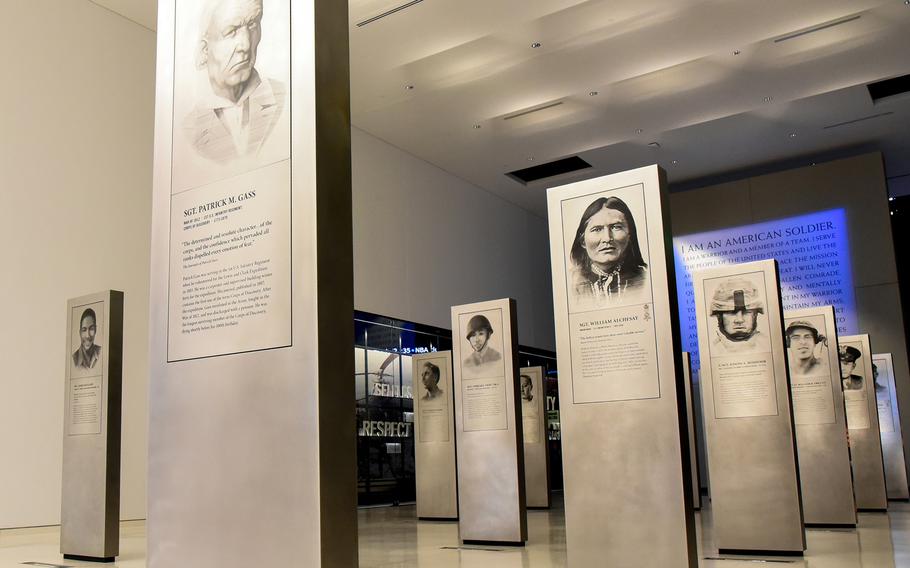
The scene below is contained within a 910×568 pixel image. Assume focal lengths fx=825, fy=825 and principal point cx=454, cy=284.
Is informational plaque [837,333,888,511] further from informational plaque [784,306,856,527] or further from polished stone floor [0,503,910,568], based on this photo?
informational plaque [784,306,856,527]

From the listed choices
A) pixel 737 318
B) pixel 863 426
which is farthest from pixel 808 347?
pixel 863 426

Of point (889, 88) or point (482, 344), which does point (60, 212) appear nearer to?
point (482, 344)

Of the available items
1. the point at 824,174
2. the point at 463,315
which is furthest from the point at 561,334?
the point at 824,174

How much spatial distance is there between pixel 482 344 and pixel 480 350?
76 millimetres

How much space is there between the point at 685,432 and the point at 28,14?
11.8 metres

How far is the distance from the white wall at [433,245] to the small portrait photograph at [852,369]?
30.0 ft

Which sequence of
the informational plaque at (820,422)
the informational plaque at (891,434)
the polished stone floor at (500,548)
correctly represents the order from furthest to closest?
1. the informational plaque at (891,434)
2. the informational plaque at (820,422)
3. the polished stone floor at (500,548)

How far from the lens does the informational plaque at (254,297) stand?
283cm

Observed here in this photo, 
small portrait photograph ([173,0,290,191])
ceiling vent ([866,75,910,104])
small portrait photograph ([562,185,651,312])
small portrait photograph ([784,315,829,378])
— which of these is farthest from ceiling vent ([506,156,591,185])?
small portrait photograph ([173,0,290,191])

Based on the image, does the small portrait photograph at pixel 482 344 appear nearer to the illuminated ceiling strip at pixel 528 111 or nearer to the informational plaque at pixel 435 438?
the informational plaque at pixel 435 438

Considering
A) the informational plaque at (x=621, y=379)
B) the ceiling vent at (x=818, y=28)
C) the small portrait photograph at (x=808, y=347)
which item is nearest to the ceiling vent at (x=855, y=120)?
the ceiling vent at (x=818, y=28)

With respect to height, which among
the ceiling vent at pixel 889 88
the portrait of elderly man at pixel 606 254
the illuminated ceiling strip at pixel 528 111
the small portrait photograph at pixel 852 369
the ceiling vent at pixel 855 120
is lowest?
the small portrait photograph at pixel 852 369

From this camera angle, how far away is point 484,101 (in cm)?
1703

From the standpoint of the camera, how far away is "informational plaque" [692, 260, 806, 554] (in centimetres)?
781
